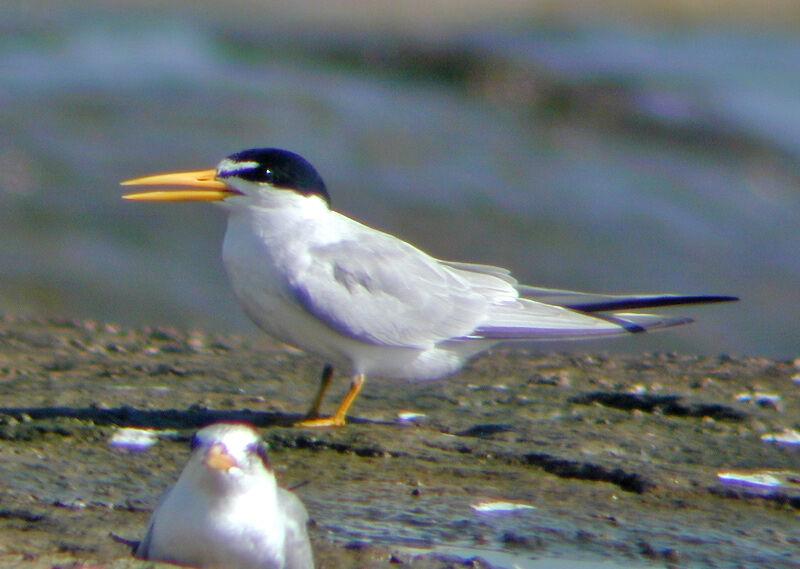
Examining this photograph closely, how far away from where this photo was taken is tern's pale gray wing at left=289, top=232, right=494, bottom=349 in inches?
203

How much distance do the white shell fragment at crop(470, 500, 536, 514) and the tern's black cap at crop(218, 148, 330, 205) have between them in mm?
1470

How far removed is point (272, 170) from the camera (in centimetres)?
538

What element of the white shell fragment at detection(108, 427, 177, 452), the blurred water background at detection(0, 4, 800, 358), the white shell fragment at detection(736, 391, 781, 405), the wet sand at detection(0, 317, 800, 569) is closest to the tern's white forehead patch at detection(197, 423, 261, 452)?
the wet sand at detection(0, 317, 800, 569)

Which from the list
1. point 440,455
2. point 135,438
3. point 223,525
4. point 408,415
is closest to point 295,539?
point 223,525

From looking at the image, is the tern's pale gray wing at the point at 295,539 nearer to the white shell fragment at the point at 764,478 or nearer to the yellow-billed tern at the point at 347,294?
the yellow-billed tern at the point at 347,294

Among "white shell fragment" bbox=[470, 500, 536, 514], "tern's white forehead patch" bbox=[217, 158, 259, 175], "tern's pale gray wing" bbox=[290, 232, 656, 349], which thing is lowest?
"white shell fragment" bbox=[470, 500, 536, 514]

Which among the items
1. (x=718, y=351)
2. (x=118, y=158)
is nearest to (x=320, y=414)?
(x=718, y=351)

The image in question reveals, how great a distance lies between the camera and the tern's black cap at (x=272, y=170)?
5359 millimetres

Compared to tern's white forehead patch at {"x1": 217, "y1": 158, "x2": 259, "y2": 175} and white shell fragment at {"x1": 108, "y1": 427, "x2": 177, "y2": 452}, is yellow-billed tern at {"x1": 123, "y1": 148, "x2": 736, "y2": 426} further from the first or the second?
white shell fragment at {"x1": 108, "y1": 427, "x2": 177, "y2": 452}

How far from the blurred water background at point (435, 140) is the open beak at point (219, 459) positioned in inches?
287

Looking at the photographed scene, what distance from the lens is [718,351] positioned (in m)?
11.5

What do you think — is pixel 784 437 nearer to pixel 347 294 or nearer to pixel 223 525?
pixel 347 294

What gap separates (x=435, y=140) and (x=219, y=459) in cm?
1189

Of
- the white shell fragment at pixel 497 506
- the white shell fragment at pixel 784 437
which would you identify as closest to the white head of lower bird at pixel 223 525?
the white shell fragment at pixel 497 506
